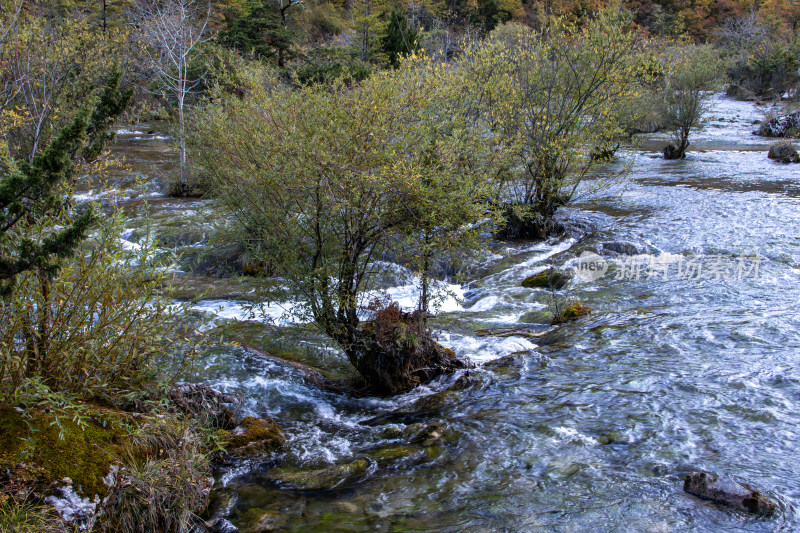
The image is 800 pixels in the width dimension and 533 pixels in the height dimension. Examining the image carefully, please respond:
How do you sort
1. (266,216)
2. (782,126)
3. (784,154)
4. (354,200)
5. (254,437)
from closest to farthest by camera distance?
(254,437), (354,200), (266,216), (784,154), (782,126)

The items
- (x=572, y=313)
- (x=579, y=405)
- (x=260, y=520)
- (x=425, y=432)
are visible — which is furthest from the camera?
(x=572, y=313)

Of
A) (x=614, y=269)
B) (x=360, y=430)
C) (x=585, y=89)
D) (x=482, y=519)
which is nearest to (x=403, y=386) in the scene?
(x=360, y=430)

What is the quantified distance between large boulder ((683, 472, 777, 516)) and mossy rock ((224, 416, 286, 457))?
14.6 feet

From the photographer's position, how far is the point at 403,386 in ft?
26.3

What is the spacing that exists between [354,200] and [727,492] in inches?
203

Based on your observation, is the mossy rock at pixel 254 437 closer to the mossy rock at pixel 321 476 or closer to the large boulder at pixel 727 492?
the mossy rock at pixel 321 476

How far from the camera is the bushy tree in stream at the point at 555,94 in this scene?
48.1 ft

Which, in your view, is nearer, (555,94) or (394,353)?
(394,353)

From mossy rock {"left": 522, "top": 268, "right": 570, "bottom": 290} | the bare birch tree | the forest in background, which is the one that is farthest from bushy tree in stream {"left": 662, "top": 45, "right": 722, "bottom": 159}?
the bare birch tree

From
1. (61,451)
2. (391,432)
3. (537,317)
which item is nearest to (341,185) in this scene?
(391,432)

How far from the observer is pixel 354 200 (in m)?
7.12

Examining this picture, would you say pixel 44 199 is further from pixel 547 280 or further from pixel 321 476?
pixel 547 280

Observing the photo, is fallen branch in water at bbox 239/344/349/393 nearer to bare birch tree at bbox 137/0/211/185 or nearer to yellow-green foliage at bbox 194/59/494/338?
yellow-green foliage at bbox 194/59/494/338

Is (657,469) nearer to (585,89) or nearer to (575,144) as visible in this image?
(575,144)
